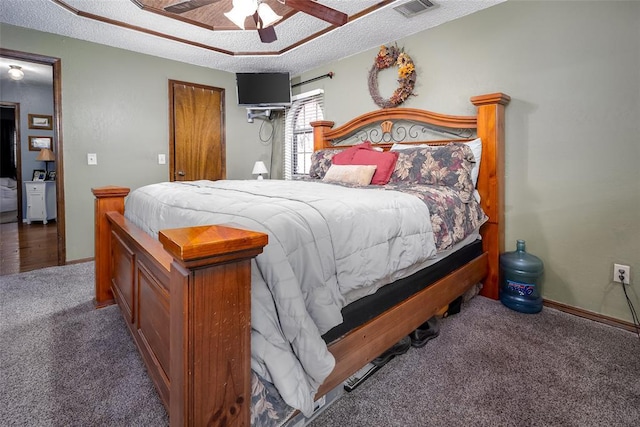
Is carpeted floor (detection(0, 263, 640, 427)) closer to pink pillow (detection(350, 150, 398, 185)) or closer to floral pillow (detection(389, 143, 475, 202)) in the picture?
floral pillow (detection(389, 143, 475, 202))

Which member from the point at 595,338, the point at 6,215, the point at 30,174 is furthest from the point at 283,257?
the point at 6,215

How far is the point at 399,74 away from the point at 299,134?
1.80 metres

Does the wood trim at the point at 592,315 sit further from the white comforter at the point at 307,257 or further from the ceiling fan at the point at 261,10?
the ceiling fan at the point at 261,10

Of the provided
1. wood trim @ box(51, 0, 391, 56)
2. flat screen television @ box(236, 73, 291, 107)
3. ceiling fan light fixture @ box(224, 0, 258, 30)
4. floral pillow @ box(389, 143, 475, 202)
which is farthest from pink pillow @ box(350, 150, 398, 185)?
flat screen television @ box(236, 73, 291, 107)

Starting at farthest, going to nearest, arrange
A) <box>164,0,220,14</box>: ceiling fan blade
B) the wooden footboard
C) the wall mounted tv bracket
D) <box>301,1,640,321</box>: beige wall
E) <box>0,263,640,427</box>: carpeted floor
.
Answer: the wall mounted tv bracket
<box>164,0,220,14</box>: ceiling fan blade
<box>301,1,640,321</box>: beige wall
<box>0,263,640,427</box>: carpeted floor
the wooden footboard

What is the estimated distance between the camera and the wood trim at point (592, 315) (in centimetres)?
205

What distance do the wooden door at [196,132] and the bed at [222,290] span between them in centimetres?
195

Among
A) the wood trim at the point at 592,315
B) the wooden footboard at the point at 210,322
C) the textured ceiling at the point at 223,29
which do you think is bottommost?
the wood trim at the point at 592,315

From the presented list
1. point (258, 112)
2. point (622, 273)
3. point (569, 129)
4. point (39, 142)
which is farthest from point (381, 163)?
point (39, 142)

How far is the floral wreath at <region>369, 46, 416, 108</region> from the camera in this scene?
318 centimetres

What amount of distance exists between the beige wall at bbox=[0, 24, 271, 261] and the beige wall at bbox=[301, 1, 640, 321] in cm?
334

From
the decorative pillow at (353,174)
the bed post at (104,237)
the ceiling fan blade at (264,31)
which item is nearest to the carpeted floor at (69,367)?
the bed post at (104,237)

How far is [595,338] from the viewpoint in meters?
1.92

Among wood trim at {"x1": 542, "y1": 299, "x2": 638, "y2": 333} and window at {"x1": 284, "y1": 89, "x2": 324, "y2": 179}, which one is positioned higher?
window at {"x1": 284, "y1": 89, "x2": 324, "y2": 179}
